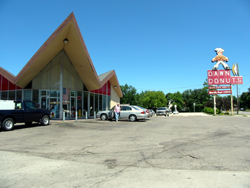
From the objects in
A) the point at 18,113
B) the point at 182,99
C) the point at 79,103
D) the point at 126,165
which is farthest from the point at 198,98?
the point at 126,165

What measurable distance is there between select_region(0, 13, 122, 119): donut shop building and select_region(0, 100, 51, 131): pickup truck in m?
5.50

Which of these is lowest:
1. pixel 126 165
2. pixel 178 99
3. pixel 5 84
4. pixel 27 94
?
pixel 126 165

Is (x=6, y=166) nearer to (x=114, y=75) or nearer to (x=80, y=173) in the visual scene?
(x=80, y=173)

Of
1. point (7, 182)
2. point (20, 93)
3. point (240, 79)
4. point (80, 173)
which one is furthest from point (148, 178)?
point (240, 79)

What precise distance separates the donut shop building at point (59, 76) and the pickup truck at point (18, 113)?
18.1 ft

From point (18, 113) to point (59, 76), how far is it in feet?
28.5

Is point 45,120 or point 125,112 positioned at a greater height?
point 125,112

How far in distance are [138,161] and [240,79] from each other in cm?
3693

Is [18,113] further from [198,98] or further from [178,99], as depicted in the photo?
[178,99]

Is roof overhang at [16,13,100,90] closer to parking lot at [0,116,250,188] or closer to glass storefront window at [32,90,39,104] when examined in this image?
glass storefront window at [32,90,39,104]

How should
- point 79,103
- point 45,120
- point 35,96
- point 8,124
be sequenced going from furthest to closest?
1. point 79,103
2. point 35,96
3. point 45,120
4. point 8,124

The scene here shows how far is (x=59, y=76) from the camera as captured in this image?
2016 centimetres

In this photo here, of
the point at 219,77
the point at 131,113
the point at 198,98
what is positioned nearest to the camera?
the point at 131,113

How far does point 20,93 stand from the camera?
68.5 ft
